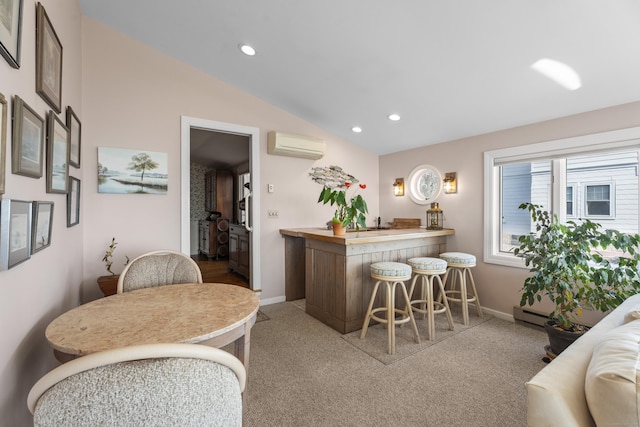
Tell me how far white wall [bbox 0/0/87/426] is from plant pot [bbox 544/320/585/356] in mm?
3238

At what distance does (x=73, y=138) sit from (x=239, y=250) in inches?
113

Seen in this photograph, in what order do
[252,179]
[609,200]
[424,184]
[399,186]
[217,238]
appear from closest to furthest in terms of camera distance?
[609,200] < [252,179] < [424,184] < [399,186] < [217,238]

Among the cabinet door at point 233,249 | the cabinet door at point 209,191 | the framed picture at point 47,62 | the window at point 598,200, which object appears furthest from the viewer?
the cabinet door at point 209,191

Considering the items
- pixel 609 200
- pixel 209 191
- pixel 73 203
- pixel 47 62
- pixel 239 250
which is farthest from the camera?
pixel 209 191

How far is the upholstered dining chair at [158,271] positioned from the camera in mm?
1909

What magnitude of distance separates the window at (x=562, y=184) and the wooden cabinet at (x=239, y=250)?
3.22 meters

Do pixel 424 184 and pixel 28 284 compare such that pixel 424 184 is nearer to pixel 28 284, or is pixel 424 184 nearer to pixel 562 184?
pixel 562 184

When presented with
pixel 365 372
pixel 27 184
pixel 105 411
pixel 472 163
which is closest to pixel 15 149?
pixel 27 184

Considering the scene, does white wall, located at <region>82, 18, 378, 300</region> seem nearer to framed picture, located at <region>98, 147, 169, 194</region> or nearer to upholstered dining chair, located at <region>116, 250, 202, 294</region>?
framed picture, located at <region>98, 147, 169, 194</region>

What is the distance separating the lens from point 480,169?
3381mm

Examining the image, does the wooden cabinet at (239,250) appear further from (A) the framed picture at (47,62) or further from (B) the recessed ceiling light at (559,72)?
(B) the recessed ceiling light at (559,72)

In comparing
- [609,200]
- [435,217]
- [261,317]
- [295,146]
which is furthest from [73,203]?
[609,200]

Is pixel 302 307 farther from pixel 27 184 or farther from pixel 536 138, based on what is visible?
pixel 536 138

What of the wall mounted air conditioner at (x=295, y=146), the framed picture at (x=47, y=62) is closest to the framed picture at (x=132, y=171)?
the framed picture at (x=47, y=62)
